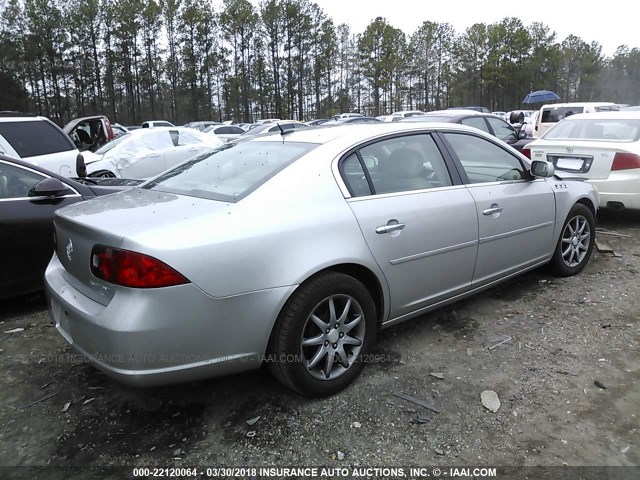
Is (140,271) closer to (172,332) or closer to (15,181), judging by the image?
(172,332)

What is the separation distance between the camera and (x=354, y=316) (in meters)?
2.79

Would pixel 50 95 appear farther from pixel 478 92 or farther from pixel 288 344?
pixel 288 344

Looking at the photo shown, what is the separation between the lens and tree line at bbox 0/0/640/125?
48.8 m

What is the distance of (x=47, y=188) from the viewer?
13.5 ft

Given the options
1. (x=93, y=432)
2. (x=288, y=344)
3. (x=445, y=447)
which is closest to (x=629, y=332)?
(x=445, y=447)

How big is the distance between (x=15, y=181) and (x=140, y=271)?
2.84m

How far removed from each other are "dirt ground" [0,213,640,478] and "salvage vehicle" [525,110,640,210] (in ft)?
9.37

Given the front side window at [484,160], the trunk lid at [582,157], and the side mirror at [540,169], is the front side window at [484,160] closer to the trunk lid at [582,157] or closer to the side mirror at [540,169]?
the side mirror at [540,169]

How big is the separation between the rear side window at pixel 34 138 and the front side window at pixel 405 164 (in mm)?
5838

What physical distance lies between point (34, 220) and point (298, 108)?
187ft

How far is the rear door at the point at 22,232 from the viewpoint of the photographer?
389cm

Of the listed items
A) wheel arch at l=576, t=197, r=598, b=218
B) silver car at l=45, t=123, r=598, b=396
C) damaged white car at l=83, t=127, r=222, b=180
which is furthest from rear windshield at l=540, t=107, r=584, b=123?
silver car at l=45, t=123, r=598, b=396

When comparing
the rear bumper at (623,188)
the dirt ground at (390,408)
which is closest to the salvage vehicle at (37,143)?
the dirt ground at (390,408)

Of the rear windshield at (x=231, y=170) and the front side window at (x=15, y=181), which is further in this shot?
the front side window at (x=15, y=181)
